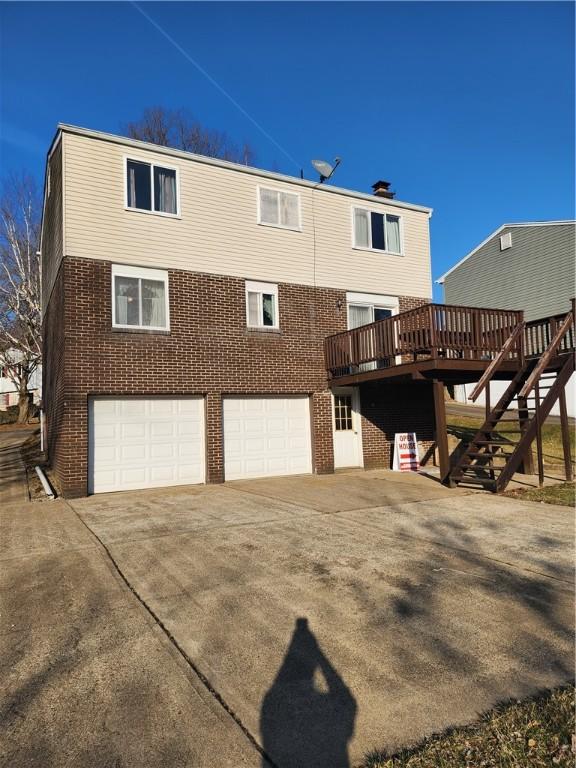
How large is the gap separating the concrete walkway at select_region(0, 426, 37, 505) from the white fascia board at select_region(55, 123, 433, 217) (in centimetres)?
789

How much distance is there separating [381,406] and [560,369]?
5.07 metres

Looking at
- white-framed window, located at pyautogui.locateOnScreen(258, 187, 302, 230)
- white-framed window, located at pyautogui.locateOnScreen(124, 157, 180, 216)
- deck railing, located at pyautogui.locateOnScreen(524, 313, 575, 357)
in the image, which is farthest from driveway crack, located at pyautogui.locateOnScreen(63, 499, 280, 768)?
white-framed window, located at pyautogui.locateOnScreen(258, 187, 302, 230)

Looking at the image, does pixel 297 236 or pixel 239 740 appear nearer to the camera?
pixel 239 740

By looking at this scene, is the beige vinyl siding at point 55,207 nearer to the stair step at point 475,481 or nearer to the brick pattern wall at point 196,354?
the brick pattern wall at point 196,354

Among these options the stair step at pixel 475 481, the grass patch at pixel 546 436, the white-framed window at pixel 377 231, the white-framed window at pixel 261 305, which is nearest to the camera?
the stair step at pixel 475 481

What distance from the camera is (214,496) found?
10.3m

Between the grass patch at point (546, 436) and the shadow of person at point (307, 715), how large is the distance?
38.3 ft

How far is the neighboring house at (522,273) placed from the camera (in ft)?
77.5

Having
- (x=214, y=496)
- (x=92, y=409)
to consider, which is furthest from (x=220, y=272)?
(x=214, y=496)

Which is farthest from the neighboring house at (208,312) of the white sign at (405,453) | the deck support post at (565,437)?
the deck support post at (565,437)

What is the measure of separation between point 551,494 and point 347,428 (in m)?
6.14

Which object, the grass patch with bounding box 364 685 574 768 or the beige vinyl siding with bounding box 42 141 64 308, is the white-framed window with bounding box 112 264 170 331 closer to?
the beige vinyl siding with bounding box 42 141 64 308

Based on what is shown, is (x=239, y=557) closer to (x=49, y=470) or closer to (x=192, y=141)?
(x=49, y=470)

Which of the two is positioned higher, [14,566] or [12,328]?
[12,328]
